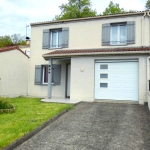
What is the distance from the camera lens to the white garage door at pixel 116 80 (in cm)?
1107

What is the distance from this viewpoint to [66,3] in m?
38.0

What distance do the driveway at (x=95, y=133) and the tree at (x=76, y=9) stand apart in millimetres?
30748

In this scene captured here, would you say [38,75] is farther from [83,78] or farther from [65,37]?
[83,78]

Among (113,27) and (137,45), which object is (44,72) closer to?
(113,27)

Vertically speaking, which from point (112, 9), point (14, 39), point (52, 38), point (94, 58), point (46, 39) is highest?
point (112, 9)

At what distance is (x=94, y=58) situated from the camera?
38.4 feet

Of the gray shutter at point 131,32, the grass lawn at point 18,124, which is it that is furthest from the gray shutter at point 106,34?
the grass lawn at point 18,124

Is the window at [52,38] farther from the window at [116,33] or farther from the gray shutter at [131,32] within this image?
the gray shutter at [131,32]

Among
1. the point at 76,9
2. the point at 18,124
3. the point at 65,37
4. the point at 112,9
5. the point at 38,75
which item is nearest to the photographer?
the point at 18,124

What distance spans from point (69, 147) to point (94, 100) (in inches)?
277

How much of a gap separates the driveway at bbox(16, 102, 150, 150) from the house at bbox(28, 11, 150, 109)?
3.30 meters

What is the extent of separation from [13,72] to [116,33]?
7972 millimetres

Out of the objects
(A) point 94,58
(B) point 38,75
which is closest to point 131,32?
(A) point 94,58

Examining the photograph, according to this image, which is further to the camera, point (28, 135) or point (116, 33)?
point (116, 33)
